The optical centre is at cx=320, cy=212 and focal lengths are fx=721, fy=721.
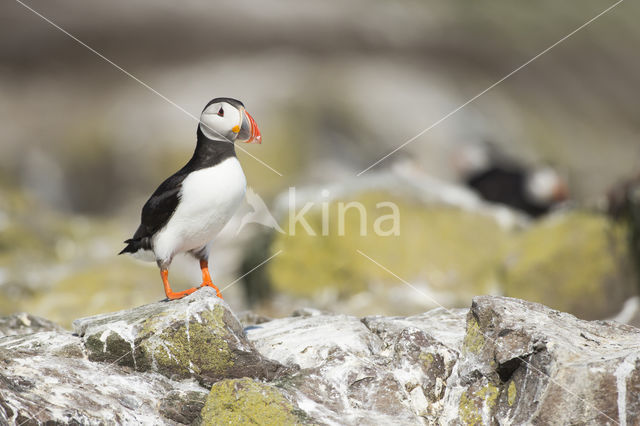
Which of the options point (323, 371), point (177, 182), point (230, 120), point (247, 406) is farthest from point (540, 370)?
point (177, 182)

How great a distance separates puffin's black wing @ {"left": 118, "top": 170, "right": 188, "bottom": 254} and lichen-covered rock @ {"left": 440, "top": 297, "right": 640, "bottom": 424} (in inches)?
97.2

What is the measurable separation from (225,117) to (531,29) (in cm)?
3368

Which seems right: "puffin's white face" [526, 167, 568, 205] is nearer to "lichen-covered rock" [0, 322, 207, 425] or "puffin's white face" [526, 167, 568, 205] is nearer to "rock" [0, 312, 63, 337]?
"rock" [0, 312, 63, 337]

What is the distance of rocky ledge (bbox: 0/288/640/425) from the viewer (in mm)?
4305

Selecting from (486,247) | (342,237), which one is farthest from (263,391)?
(486,247)

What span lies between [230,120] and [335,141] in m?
20.2

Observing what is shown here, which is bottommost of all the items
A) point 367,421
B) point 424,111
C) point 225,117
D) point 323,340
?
point 367,421

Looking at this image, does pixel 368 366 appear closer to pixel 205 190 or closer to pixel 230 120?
pixel 205 190

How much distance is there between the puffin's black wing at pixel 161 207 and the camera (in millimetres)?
5738

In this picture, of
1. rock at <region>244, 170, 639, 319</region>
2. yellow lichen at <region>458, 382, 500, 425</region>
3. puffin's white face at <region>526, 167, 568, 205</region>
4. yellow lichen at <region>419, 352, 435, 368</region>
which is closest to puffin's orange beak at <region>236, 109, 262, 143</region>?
yellow lichen at <region>419, 352, 435, 368</region>

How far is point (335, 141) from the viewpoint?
84.0ft

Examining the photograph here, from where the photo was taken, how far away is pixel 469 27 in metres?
35.8

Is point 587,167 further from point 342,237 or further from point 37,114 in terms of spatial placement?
point 37,114

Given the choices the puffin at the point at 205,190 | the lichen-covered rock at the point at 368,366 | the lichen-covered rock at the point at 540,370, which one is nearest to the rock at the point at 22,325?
the puffin at the point at 205,190
